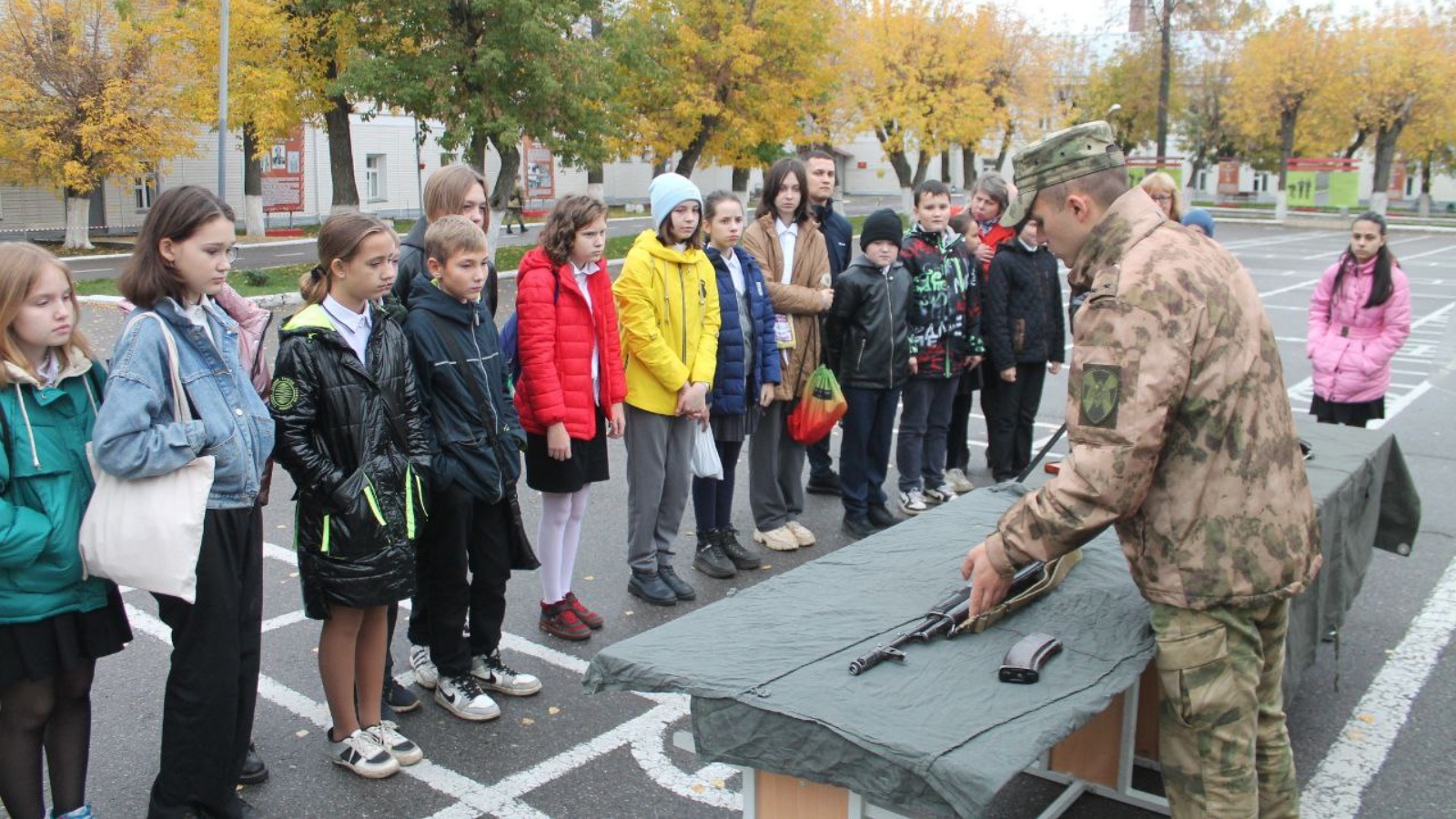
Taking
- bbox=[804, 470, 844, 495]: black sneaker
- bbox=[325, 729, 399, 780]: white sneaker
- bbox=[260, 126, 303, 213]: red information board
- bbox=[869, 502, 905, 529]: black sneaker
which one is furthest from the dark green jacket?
bbox=[260, 126, 303, 213]: red information board

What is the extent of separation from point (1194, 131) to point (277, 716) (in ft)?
177

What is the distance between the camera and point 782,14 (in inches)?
925

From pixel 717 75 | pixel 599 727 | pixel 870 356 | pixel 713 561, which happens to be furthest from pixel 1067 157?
pixel 717 75

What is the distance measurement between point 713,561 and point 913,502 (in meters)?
1.68

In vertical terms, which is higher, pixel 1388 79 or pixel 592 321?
pixel 1388 79

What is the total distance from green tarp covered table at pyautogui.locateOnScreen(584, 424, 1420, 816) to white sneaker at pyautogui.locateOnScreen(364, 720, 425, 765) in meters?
1.38

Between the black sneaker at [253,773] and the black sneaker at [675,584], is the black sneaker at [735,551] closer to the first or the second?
the black sneaker at [675,584]

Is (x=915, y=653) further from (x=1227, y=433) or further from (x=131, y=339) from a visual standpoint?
(x=131, y=339)

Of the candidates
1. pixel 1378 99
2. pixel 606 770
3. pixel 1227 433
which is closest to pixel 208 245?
pixel 606 770

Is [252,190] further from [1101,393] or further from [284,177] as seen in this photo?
[1101,393]

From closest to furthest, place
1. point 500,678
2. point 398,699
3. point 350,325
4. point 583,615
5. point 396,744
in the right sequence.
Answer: point 350,325 → point 396,744 → point 398,699 → point 500,678 → point 583,615

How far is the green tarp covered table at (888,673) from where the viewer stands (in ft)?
8.09

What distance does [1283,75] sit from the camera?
41469 mm

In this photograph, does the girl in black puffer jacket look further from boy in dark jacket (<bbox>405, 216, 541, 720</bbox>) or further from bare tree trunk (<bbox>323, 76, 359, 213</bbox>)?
bare tree trunk (<bbox>323, 76, 359, 213</bbox>)
